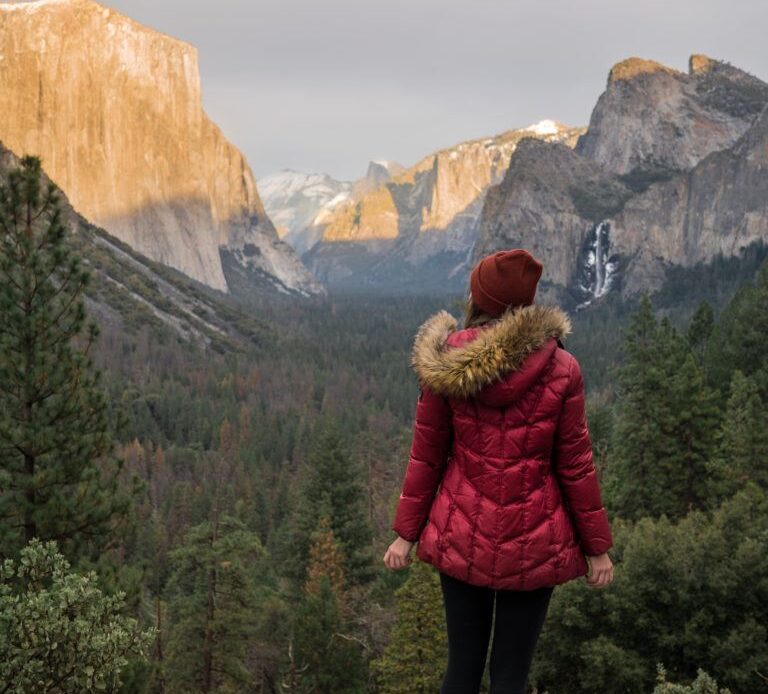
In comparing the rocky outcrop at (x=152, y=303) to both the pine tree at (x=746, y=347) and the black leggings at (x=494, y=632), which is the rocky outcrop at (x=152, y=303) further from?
the black leggings at (x=494, y=632)

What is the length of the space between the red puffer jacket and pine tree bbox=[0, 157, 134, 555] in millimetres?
10352

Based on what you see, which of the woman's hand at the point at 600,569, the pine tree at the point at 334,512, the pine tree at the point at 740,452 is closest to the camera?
the woman's hand at the point at 600,569

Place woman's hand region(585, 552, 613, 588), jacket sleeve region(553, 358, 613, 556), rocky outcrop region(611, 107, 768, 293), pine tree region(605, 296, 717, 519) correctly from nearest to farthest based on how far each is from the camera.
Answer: jacket sleeve region(553, 358, 613, 556), woman's hand region(585, 552, 613, 588), pine tree region(605, 296, 717, 519), rocky outcrop region(611, 107, 768, 293)

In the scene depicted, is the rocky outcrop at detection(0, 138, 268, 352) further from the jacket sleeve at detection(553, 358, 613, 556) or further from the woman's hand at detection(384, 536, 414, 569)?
the jacket sleeve at detection(553, 358, 613, 556)

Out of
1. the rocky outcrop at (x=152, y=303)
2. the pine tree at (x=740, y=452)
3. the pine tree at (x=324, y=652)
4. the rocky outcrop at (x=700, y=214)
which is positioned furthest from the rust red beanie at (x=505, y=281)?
the rocky outcrop at (x=700, y=214)

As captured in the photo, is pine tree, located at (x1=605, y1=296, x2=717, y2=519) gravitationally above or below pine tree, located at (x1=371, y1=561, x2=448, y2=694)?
above

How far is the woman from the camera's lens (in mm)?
3992

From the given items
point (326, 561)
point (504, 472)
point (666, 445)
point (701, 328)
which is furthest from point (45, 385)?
point (701, 328)

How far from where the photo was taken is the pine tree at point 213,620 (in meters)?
21.8

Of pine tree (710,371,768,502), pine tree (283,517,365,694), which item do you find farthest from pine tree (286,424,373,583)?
pine tree (710,371,768,502)

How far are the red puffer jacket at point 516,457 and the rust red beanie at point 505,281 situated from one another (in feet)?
0.42

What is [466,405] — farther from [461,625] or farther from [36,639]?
[36,639]

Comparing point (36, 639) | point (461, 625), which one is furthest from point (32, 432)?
point (461, 625)

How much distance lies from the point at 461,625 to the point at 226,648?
20054 mm
